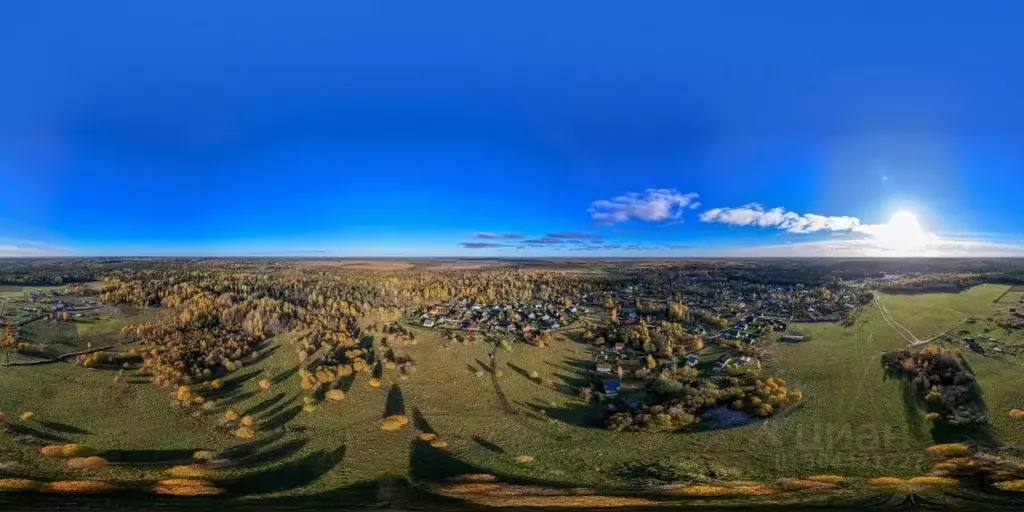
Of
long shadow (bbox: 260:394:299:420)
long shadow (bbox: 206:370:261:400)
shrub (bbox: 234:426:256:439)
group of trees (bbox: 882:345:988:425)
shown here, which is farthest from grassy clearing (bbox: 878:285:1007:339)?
long shadow (bbox: 206:370:261:400)

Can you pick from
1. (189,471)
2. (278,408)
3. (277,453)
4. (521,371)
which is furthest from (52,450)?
(521,371)

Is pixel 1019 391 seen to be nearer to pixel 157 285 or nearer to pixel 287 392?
pixel 287 392

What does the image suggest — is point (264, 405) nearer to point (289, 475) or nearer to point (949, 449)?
point (289, 475)

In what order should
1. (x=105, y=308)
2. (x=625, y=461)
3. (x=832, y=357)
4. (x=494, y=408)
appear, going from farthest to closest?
(x=105, y=308) → (x=832, y=357) → (x=494, y=408) → (x=625, y=461)

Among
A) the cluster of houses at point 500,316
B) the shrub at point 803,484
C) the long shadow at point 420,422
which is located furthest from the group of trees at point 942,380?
the long shadow at point 420,422

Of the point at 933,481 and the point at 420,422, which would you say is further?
the point at 420,422

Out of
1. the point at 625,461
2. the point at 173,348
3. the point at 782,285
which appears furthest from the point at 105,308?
the point at 782,285
